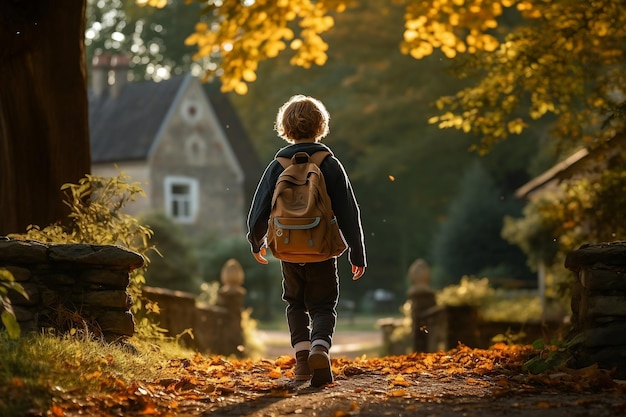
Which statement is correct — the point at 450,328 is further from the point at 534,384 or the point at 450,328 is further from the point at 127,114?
the point at 127,114

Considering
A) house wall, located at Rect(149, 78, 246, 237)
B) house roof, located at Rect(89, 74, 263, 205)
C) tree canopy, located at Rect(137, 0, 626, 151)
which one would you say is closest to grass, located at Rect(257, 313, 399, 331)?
house wall, located at Rect(149, 78, 246, 237)

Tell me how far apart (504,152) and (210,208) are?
34.8ft

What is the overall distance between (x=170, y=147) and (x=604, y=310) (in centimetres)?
3142

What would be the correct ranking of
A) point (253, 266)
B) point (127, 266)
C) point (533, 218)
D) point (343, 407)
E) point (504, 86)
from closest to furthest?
point (343, 407), point (127, 266), point (504, 86), point (533, 218), point (253, 266)

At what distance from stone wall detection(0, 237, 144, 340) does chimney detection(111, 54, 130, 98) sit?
3262 centimetres

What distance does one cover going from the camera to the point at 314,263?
22.1 feet

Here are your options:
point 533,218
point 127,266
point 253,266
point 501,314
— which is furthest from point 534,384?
point 253,266

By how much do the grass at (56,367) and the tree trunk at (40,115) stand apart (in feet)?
7.80

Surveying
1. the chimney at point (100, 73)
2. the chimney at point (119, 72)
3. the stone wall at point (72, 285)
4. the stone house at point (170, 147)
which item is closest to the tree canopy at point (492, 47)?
the stone wall at point (72, 285)

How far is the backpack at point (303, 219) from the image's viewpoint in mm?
6438

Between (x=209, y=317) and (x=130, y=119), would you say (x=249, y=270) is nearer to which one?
(x=130, y=119)

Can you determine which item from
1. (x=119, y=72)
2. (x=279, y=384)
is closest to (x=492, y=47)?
(x=279, y=384)

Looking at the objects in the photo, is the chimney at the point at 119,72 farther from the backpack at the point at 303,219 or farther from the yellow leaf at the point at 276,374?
the backpack at the point at 303,219

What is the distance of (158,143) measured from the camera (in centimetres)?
3678
